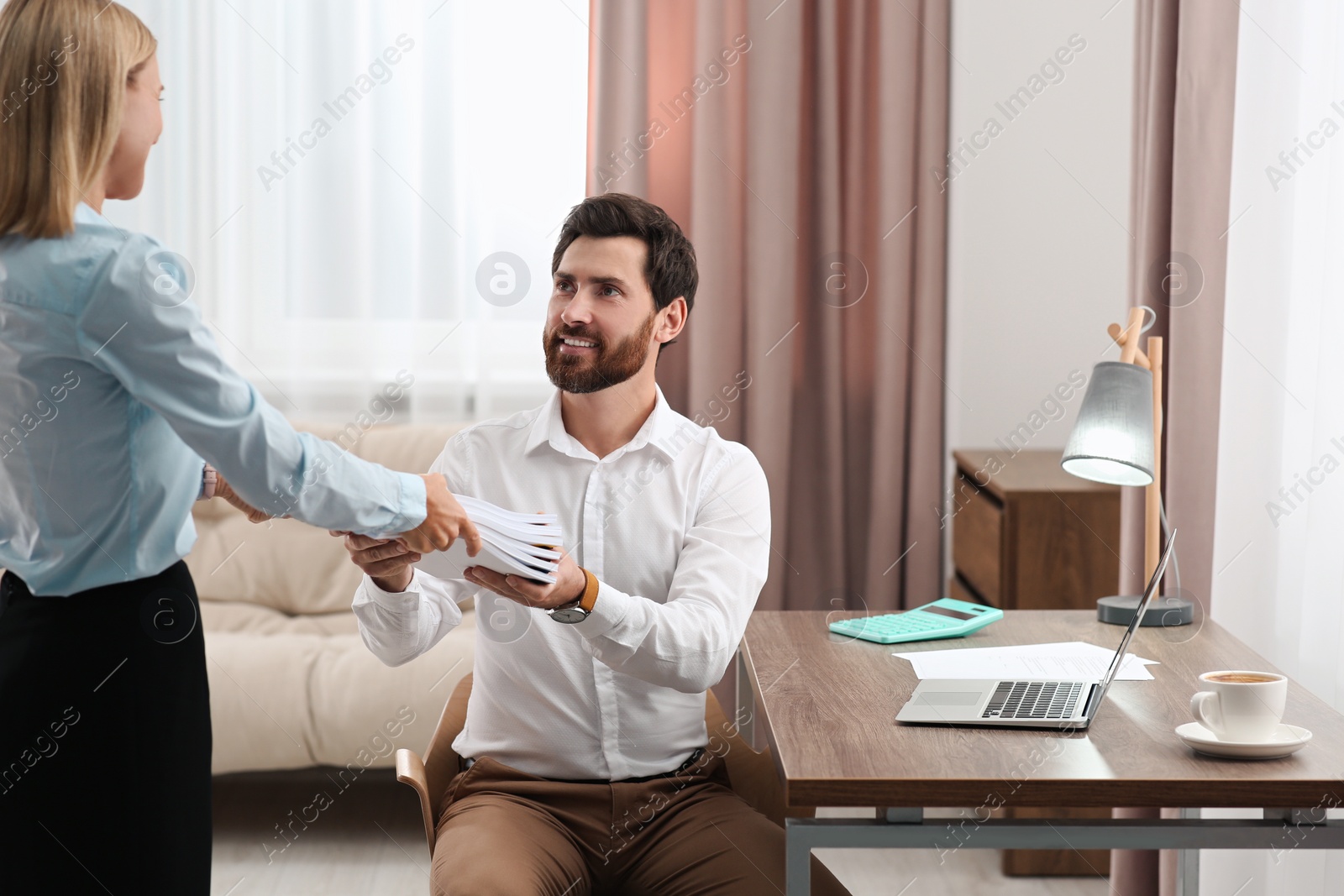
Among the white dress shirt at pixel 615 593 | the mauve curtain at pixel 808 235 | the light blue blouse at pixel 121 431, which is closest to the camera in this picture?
the light blue blouse at pixel 121 431

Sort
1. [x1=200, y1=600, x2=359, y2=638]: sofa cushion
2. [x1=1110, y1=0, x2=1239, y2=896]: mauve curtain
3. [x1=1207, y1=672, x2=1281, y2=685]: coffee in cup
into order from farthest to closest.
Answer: [x1=200, y1=600, x2=359, y2=638]: sofa cushion → [x1=1110, y1=0, x2=1239, y2=896]: mauve curtain → [x1=1207, y1=672, x2=1281, y2=685]: coffee in cup

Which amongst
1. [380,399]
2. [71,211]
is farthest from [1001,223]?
[71,211]

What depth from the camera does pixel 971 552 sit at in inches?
118

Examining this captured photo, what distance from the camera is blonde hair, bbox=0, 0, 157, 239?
3.66ft

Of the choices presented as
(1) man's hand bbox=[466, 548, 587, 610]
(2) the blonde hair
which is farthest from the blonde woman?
(1) man's hand bbox=[466, 548, 587, 610]

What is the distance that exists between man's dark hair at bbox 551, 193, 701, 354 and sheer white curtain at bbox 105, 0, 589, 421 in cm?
156

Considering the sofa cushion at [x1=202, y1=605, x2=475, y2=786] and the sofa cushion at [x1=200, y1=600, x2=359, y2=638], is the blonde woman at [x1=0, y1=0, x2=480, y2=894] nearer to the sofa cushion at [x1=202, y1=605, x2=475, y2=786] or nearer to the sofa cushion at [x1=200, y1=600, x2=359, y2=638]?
the sofa cushion at [x1=202, y1=605, x2=475, y2=786]

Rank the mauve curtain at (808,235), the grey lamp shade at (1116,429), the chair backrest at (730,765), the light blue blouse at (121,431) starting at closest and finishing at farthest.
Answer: the light blue blouse at (121,431) < the chair backrest at (730,765) < the grey lamp shade at (1116,429) < the mauve curtain at (808,235)

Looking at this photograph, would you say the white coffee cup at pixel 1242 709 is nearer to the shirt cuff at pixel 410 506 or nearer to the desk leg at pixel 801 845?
the desk leg at pixel 801 845

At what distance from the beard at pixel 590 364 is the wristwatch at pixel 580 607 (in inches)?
14.9

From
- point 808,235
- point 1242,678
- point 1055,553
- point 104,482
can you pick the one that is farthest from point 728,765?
point 808,235

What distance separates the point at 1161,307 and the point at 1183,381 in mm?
151

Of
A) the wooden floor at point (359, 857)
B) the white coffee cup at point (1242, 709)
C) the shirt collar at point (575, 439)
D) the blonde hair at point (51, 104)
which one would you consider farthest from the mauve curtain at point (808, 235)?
the blonde hair at point (51, 104)

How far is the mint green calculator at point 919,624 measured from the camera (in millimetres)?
1790
